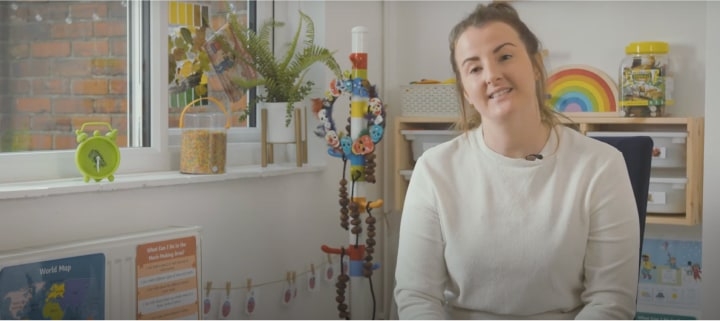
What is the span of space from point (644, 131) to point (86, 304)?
193 centimetres

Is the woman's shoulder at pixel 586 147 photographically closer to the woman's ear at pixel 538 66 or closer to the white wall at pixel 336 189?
the woman's ear at pixel 538 66

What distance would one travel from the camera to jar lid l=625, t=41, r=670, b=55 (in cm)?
277

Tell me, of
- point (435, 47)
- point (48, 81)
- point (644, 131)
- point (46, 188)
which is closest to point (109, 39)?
point (48, 81)

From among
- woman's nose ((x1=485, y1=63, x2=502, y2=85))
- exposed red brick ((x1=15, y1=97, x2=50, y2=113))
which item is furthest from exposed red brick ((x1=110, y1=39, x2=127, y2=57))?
woman's nose ((x1=485, y1=63, x2=502, y2=85))

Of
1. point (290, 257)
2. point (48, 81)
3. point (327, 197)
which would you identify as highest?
point (48, 81)

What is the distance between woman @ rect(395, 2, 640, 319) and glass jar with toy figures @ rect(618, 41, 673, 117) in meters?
1.07

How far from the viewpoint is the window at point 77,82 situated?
216 cm

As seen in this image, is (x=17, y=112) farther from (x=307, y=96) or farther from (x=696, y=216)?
(x=696, y=216)

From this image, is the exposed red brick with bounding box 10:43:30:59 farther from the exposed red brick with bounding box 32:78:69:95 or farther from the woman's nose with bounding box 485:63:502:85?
the woman's nose with bounding box 485:63:502:85

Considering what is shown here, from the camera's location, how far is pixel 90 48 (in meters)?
2.37

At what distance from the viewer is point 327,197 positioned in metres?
2.99

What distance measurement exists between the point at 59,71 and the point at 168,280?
654mm

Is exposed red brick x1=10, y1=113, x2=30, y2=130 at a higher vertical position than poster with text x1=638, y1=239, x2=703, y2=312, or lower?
higher

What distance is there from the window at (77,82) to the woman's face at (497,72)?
107 centimetres
